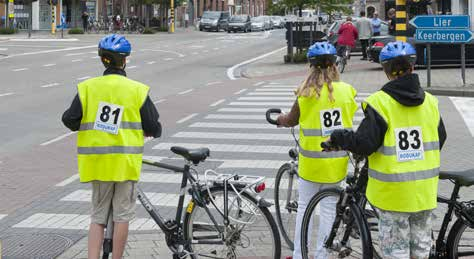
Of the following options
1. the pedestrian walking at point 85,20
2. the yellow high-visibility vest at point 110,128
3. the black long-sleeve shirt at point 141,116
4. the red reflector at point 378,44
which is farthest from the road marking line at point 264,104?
the pedestrian walking at point 85,20

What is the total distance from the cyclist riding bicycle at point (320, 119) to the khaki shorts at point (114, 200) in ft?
3.91

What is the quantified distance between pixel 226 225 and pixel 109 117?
3.59 feet

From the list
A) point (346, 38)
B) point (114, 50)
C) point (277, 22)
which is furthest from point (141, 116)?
point (277, 22)

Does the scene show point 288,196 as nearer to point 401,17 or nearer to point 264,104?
point 264,104

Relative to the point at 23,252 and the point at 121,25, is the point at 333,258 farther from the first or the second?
the point at 121,25

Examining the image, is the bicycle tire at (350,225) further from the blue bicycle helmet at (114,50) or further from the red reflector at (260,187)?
the blue bicycle helmet at (114,50)

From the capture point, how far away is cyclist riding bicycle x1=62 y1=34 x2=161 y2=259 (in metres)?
5.23

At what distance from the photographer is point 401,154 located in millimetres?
4527

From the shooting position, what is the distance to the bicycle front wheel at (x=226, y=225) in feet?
17.8

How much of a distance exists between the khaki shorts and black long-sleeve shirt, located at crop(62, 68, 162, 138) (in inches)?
15.0

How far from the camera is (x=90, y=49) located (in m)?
39.9

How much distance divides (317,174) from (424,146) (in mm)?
1094

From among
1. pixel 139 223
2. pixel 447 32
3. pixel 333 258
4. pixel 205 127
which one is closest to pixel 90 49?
pixel 447 32

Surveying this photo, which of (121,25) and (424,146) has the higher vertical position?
(121,25)
